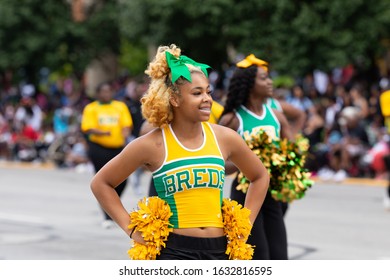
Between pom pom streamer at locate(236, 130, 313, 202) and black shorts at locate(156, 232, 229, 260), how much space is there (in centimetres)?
190

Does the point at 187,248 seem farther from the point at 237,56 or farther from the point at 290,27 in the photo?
the point at 237,56

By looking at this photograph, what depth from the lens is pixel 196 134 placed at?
4738 mm

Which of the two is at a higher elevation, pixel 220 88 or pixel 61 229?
pixel 220 88

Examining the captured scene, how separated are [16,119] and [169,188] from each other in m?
22.2

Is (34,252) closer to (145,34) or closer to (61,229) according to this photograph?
(61,229)

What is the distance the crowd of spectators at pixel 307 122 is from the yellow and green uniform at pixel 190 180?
22.4 feet

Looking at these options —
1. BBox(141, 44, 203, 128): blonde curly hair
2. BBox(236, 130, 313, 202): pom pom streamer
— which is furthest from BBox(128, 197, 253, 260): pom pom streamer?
BBox(236, 130, 313, 202): pom pom streamer

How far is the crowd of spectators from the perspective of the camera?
58.9ft

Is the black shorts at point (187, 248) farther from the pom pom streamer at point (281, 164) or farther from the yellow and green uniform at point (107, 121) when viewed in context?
the yellow and green uniform at point (107, 121)

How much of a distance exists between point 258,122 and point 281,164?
462 mm

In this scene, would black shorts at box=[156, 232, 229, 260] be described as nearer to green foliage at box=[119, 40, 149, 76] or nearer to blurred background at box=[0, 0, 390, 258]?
blurred background at box=[0, 0, 390, 258]

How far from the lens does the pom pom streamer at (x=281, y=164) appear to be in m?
6.67
